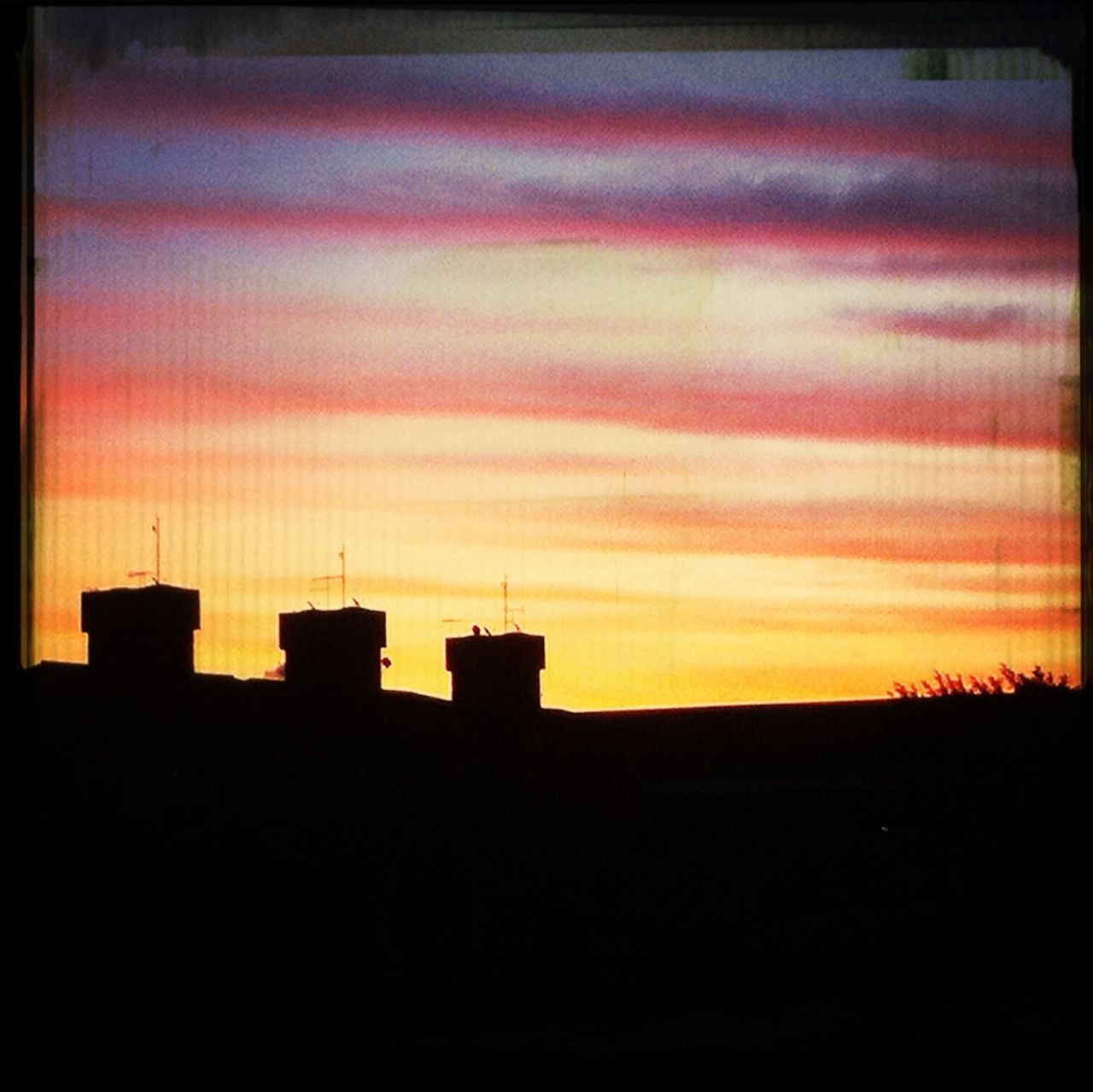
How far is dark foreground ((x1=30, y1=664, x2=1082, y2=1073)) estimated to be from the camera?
2637 mm

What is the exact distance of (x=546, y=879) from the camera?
3598 millimetres

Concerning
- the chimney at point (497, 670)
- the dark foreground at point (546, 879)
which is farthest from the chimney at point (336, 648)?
the chimney at point (497, 670)

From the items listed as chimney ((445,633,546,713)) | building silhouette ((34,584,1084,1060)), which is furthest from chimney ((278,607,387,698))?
chimney ((445,633,546,713))

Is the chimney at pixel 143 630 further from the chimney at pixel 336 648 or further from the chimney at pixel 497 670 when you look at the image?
the chimney at pixel 497 670

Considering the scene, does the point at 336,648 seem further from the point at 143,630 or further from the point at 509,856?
the point at 509,856

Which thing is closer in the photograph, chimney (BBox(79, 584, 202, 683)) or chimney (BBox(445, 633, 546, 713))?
chimney (BBox(79, 584, 202, 683))

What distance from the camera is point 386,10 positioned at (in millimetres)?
2732

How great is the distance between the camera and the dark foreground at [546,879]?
8.65ft

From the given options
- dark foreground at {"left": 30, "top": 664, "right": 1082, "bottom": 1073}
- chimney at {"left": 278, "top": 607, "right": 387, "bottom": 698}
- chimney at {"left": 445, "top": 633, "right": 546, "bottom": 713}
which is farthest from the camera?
chimney at {"left": 445, "top": 633, "right": 546, "bottom": 713}

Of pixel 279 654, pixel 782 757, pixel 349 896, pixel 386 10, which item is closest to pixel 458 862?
pixel 349 896

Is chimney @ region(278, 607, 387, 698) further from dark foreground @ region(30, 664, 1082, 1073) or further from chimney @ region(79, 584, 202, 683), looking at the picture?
chimney @ region(79, 584, 202, 683)

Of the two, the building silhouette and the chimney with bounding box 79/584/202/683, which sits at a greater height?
the chimney with bounding box 79/584/202/683

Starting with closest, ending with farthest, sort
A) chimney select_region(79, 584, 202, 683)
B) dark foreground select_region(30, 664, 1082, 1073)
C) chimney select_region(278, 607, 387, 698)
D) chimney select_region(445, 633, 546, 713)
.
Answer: dark foreground select_region(30, 664, 1082, 1073) < chimney select_region(79, 584, 202, 683) < chimney select_region(278, 607, 387, 698) < chimney select_region(445, 633, 546, 713)

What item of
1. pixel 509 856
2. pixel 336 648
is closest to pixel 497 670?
pixel 336 648
